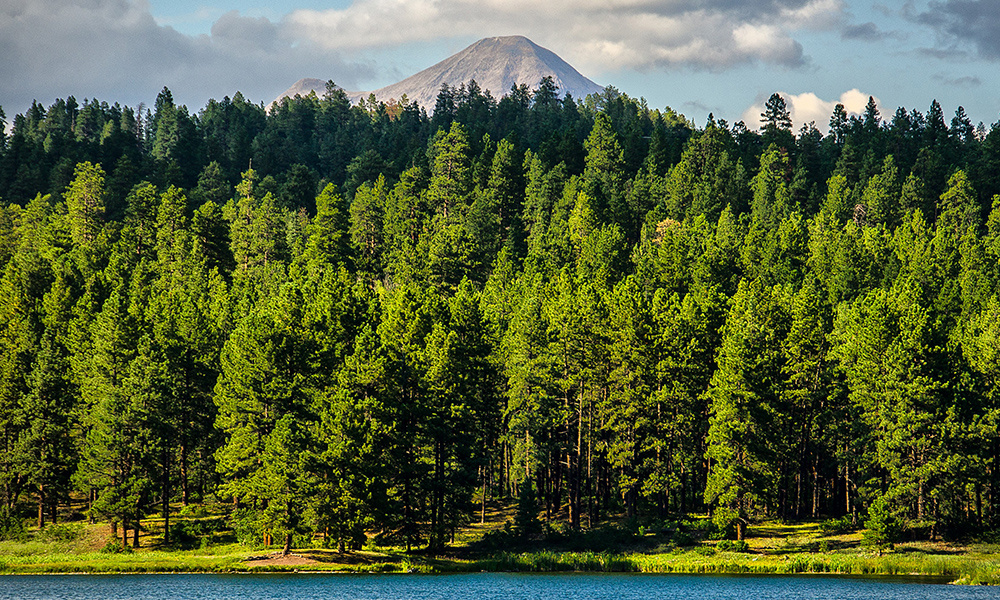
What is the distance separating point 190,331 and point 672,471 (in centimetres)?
3967

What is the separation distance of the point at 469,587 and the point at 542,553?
36.9 feet

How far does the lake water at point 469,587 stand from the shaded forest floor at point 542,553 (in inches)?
89.9

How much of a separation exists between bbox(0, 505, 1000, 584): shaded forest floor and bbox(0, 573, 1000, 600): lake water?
89.9 inches

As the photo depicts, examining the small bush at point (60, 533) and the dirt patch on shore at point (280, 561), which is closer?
the dirt patch on shore at point (280, 561)

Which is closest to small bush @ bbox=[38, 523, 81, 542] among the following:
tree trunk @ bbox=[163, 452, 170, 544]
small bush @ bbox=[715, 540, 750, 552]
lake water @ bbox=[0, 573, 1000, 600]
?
tree trunk @ bbox=[163, 452, 170, 544]

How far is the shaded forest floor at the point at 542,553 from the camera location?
2239 inches

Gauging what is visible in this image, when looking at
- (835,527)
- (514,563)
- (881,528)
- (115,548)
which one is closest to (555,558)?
(514,563)

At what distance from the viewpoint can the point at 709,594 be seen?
47.7 metres

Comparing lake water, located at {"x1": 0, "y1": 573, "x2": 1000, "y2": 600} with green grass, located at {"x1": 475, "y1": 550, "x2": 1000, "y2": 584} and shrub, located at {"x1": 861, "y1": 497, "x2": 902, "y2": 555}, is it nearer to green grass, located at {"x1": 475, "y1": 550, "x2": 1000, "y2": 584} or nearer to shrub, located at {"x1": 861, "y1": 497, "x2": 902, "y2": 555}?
green grass, located at {"x1": 475, "y1": 550, "x2": 1000, "y2": 584}

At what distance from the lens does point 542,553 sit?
61125mm

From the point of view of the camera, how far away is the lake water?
152 ft

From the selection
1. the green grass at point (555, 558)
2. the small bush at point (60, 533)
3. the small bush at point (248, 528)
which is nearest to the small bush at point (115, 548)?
the green grass at point (555, 558)

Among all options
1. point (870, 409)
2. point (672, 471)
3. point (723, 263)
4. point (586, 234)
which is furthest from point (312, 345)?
point (586, 234)

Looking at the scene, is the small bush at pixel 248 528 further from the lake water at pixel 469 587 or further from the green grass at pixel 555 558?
the lake water at pixel 469 587
